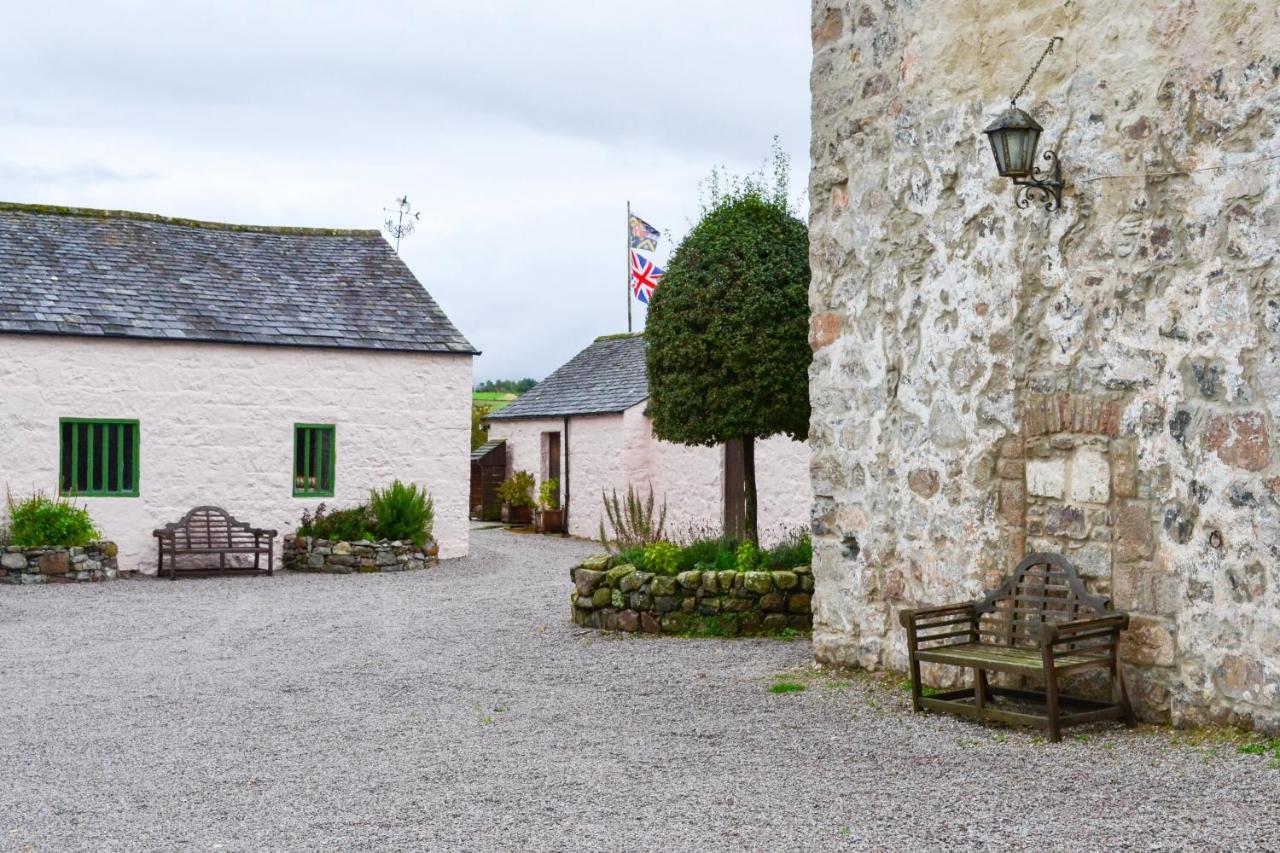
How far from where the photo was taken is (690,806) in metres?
5.34

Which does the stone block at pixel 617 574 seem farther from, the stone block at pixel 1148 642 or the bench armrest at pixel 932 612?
the stone block at pixel 1148 642

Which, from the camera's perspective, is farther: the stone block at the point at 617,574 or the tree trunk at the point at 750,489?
the tree trunk at the point at 750,489

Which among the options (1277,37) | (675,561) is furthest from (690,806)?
(675,561)

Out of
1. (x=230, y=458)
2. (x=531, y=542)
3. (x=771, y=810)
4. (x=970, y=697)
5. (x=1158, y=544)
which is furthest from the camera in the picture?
(x=531, y=542)

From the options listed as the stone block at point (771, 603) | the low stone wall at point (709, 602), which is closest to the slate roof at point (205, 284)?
the low stone wall at point (709, 602)

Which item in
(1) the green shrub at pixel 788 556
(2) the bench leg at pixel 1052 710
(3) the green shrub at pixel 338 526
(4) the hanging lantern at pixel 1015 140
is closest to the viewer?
(2) the bench leg at pixel 1052 710

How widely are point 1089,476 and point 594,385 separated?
16.9m

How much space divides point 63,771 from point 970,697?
487 centimetres

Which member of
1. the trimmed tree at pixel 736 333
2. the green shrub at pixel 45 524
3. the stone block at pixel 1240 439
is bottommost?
the green shrub at pixel 45 524

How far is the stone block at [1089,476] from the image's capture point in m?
6.72

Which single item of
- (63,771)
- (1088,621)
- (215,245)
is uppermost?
(215,245)

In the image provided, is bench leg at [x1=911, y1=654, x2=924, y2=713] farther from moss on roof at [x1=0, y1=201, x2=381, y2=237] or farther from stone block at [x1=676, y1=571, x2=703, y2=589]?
moss on roof at [x1=0, y1=201, x2=381, y2=237]

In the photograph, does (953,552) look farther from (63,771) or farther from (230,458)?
(230,458)

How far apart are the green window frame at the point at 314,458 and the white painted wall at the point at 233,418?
0.11m
